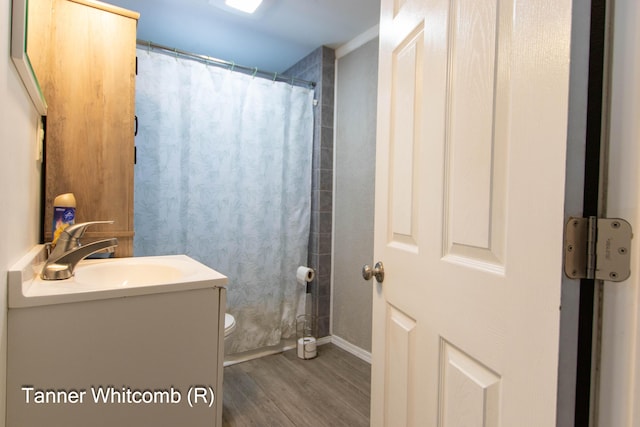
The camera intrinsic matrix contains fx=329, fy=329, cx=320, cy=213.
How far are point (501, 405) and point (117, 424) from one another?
103cm

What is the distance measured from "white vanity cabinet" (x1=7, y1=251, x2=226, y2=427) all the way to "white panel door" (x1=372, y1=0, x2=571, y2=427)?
22.9 inches

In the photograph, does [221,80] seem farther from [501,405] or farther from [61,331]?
[501,405]

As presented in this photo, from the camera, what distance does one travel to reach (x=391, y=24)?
99 cm

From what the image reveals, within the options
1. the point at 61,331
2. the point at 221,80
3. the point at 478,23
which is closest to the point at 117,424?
the point at 61,331

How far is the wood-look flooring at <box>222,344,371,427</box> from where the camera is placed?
1680 millimetres

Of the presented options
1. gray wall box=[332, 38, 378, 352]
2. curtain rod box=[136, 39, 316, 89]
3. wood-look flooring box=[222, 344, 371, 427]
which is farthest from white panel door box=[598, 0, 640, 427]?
curtain rod box=[136, 39, 316, 89]

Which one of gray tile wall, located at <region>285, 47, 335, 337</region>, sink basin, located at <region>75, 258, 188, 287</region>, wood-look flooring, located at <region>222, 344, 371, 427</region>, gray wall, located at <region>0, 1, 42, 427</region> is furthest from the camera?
gray tile wall, located at <region>285, 47, 335, 337</region>

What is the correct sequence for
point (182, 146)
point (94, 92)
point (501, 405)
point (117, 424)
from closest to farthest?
point (501, 405)
point (117, 424)
point (94, 92)
point (182, 146)

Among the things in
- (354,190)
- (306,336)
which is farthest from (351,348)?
(354,190)

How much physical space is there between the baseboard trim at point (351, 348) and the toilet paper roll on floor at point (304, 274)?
0.55 meters

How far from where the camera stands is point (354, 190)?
2420 mm

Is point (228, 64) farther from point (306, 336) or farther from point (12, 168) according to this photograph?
point (306, 336)

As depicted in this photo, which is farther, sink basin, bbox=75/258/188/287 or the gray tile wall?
the gray tile wall

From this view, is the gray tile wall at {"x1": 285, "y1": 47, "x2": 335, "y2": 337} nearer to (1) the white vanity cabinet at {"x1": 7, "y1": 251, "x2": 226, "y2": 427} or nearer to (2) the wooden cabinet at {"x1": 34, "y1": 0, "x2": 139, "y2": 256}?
(2) the wooden cabinet at {"x1": 34, "y1": 0, "x2": 139, "y2": 256}
